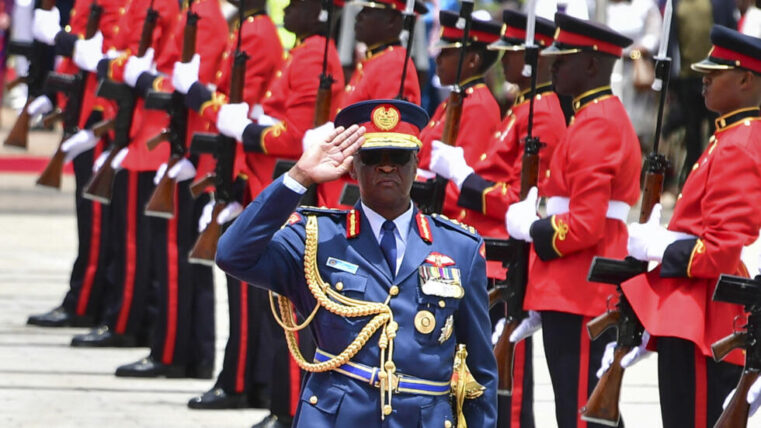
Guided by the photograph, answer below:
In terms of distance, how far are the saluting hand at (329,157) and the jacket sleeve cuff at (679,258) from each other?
64.0 inches

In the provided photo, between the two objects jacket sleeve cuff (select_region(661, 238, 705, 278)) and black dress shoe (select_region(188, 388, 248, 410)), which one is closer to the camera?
jacket sleeve cuff (select_region(661, 238, 705, 278))

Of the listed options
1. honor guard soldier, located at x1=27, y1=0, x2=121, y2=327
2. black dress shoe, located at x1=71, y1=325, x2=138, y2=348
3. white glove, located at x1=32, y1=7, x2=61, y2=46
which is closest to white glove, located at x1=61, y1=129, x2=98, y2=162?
honor guard soldier, located at x1=27, y1=0, x2=121, y2=327

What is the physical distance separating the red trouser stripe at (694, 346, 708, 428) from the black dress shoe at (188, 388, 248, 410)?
273 centimetres

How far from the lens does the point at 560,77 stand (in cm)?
617

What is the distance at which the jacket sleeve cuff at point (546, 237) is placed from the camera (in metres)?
5.97

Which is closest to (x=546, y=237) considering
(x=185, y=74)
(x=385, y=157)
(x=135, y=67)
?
(x=385, y=157)

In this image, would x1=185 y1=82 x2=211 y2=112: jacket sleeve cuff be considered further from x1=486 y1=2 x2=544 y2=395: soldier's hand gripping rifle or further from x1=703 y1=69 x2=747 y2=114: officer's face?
x1=703 y1=69 x2=747 y2=114: officer's face

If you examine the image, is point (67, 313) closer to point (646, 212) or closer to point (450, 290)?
point (646, 212)

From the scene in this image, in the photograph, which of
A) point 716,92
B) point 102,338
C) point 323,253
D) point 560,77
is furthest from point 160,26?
point 323,253

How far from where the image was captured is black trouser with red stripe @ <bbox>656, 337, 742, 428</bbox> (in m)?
5.57

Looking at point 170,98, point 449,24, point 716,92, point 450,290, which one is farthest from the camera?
point 170,98

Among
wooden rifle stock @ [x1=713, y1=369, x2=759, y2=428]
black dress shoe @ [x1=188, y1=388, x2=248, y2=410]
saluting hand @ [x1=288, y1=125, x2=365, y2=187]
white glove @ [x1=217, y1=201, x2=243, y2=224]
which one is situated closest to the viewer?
saluting hand @ [x1=288, y1=125, x2=365, y2=187]

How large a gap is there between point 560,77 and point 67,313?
A: 4.52 meters

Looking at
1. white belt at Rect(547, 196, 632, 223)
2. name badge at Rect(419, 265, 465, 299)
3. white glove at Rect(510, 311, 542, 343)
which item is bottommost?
white glove at Rect(510, 311, 542, 343)
